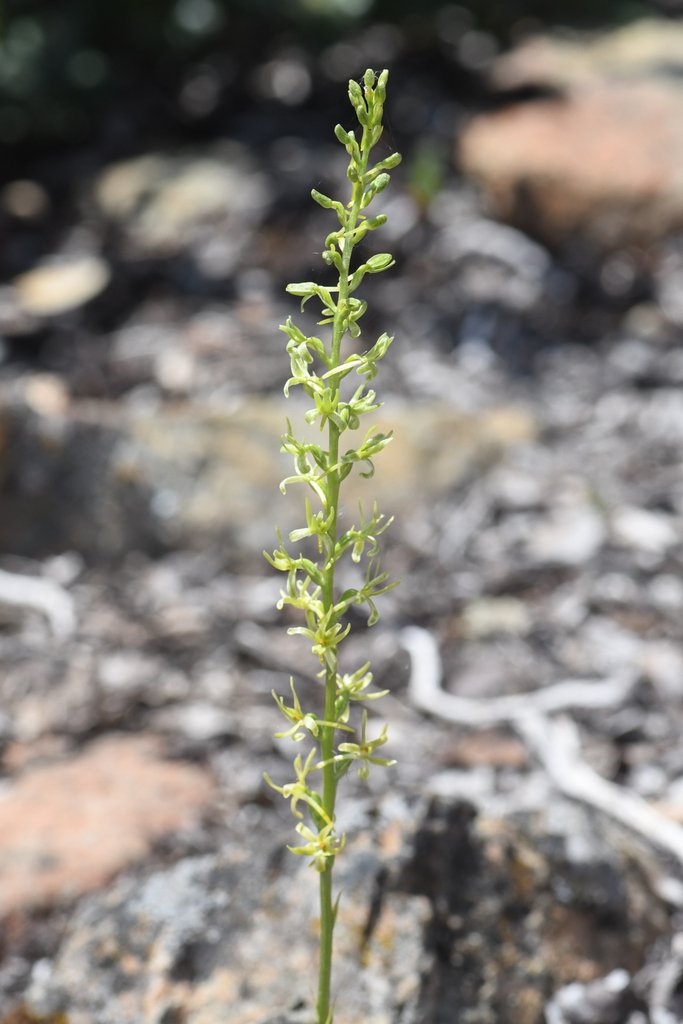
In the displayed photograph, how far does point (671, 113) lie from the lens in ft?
18.9

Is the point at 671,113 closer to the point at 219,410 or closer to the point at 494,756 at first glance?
the point at 219,410

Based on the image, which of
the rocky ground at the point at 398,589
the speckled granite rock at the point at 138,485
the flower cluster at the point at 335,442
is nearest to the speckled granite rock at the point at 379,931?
the rocky ground at the point at 398,589

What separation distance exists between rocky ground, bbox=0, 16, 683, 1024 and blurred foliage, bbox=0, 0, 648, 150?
1.03ft

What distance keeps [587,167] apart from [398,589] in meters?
2.86

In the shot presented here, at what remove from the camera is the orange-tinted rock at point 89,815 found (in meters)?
2.07

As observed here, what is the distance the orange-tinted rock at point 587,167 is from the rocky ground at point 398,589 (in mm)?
18

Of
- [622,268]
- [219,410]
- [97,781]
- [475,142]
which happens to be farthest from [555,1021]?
[475,142]

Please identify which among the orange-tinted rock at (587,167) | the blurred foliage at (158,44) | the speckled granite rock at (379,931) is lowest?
the speckled granite rock at (379,931)

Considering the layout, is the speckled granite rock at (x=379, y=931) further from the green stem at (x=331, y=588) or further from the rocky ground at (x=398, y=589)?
the green stem at (x=331, y=588)

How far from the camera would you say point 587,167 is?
540 cm

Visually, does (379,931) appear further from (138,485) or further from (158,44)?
(158,44)

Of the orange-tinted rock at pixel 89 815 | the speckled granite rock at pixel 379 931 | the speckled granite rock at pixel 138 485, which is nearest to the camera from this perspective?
the speckled granite rock at pixel 379 931

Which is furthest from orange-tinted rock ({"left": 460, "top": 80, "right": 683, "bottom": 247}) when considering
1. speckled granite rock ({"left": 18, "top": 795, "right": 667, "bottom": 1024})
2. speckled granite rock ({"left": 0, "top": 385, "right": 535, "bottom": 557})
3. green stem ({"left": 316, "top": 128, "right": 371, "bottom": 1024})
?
green stem ({"left": 316, "top": 128, "right": 371, "bottom": 1024})

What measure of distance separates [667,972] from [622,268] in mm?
3889
